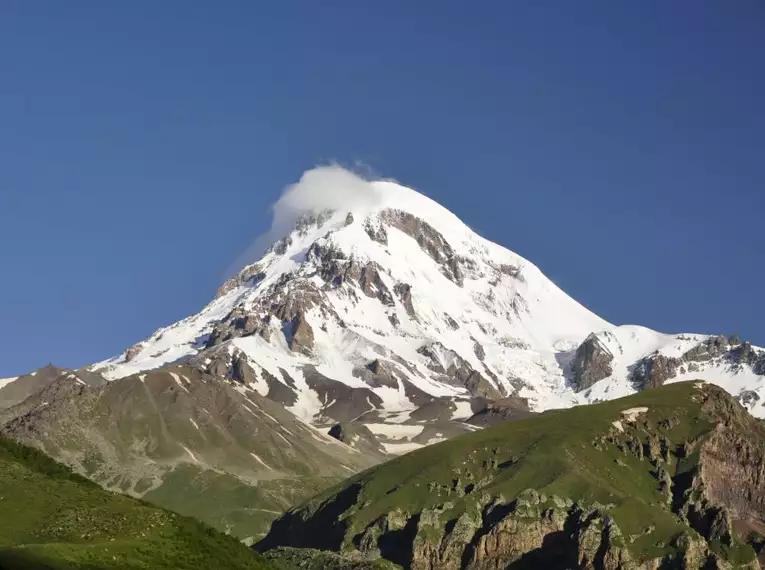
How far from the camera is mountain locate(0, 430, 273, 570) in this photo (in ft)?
478

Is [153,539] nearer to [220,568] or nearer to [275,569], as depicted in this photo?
[220,568]

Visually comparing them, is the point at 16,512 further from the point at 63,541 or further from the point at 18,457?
the point at 18,457

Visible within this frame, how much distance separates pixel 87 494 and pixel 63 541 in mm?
23314

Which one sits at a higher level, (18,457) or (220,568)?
(18,457)

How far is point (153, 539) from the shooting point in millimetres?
162250

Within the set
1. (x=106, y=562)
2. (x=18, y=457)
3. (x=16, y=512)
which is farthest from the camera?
(x=18, y=457)

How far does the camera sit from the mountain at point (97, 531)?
14565 centimetres

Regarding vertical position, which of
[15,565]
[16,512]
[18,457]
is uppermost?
[18,457]

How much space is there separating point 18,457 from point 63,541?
46937mm

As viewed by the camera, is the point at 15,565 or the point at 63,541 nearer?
the point at 15,565

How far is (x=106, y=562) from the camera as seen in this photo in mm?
143625

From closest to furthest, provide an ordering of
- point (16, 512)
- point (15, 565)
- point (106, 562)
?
point (15, 565)
point (106, 562)
point (16, 512)

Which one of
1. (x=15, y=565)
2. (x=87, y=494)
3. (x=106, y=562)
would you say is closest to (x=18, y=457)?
(x=87, y=494)

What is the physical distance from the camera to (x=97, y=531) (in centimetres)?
16062
